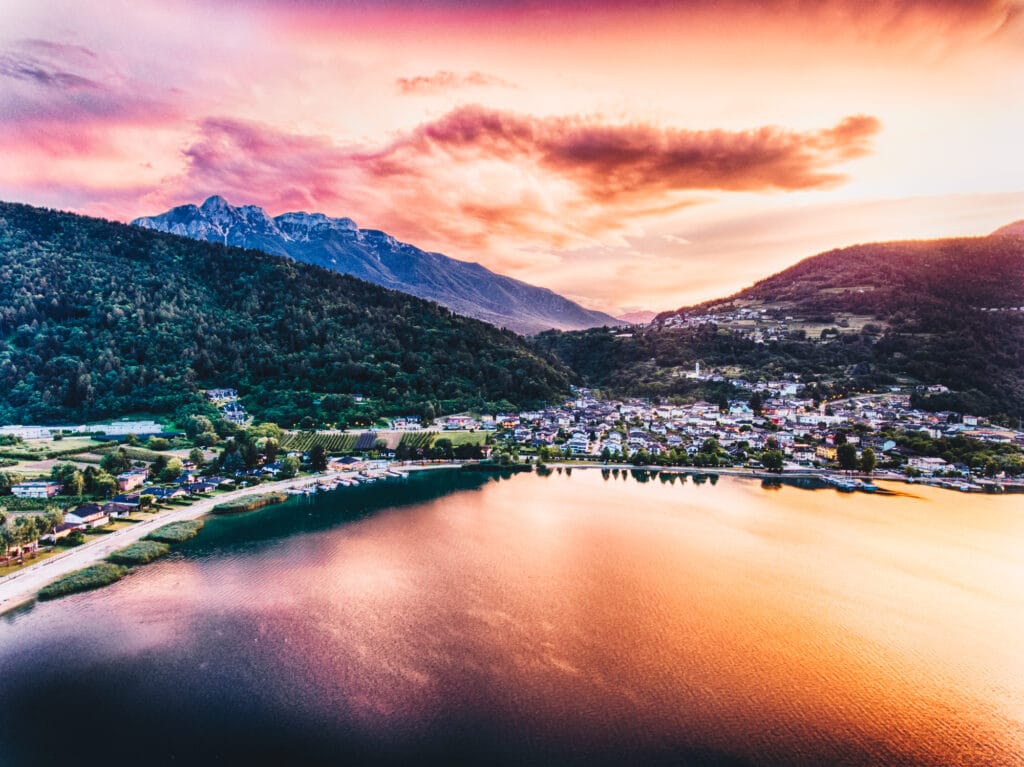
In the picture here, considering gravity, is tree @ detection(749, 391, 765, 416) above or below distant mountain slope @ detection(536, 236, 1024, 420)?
below

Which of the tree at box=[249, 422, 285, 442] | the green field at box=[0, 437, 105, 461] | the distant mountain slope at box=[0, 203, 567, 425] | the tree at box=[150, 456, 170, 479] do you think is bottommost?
the tree at box=[150, 456, 170, 479]

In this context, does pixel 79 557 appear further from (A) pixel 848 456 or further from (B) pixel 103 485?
(A) pixel 848 456

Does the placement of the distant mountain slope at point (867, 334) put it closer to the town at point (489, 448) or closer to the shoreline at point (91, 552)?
the town at point (489, 448)

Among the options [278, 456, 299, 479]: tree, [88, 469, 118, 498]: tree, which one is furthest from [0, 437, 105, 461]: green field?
[278, 456, 299, 479]: tree

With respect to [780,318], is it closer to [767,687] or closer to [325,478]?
[325,478]

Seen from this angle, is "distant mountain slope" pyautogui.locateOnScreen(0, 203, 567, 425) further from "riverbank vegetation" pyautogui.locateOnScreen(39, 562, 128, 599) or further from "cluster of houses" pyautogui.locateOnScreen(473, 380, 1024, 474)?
"riverbank vegetation" pyautogui.locateOnScreen(39, 562, 128, 599)

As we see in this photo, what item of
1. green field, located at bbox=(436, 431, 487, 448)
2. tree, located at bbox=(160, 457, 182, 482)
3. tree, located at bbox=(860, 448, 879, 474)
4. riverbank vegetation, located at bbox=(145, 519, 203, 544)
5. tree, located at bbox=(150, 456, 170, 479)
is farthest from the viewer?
green field, located at bbox=(436, 431, 487, 448)
